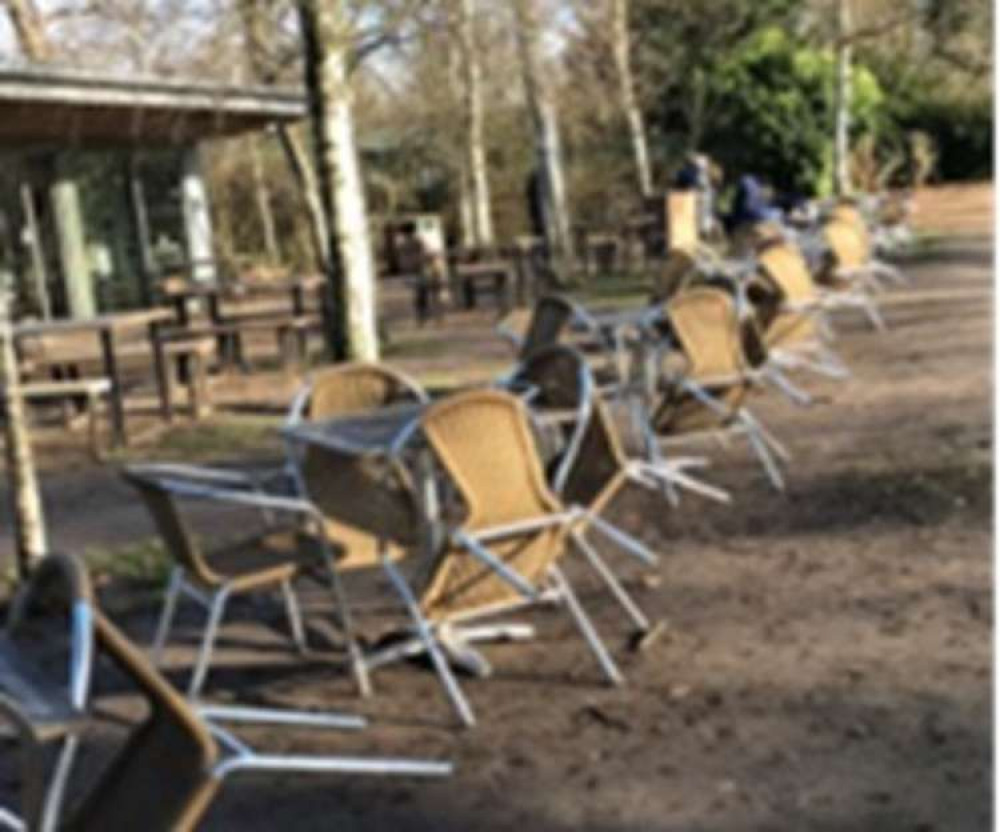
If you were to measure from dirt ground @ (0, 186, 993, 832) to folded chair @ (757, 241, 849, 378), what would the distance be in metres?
1.73

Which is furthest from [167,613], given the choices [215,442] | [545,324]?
[215,442]

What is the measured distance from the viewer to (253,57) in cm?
1434

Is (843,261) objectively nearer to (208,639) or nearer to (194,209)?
(208,639)

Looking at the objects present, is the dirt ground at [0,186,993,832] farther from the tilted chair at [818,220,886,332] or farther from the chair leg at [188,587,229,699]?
the tilted chair at [818,220,886,332]

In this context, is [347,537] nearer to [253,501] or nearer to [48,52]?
[253,501]

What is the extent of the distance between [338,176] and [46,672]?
7.16 m

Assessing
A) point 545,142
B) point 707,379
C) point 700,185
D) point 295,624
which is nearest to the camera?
point 295,624

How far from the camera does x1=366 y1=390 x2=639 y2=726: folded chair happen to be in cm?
408

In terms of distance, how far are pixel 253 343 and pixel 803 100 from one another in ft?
53.6

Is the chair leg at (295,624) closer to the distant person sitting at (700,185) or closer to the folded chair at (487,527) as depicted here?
the folded chair at (487,527)

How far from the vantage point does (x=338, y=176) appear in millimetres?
9484

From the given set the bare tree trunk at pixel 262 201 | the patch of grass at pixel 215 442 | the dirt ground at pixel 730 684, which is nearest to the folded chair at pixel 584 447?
the dirt ground at pixel 730 684

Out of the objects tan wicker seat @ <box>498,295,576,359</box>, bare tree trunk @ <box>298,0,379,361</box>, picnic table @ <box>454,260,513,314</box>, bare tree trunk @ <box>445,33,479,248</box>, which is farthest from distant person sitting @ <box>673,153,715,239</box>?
tan wicker seat @ <box>498,295,576,359</box>

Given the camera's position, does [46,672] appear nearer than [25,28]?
Yes
